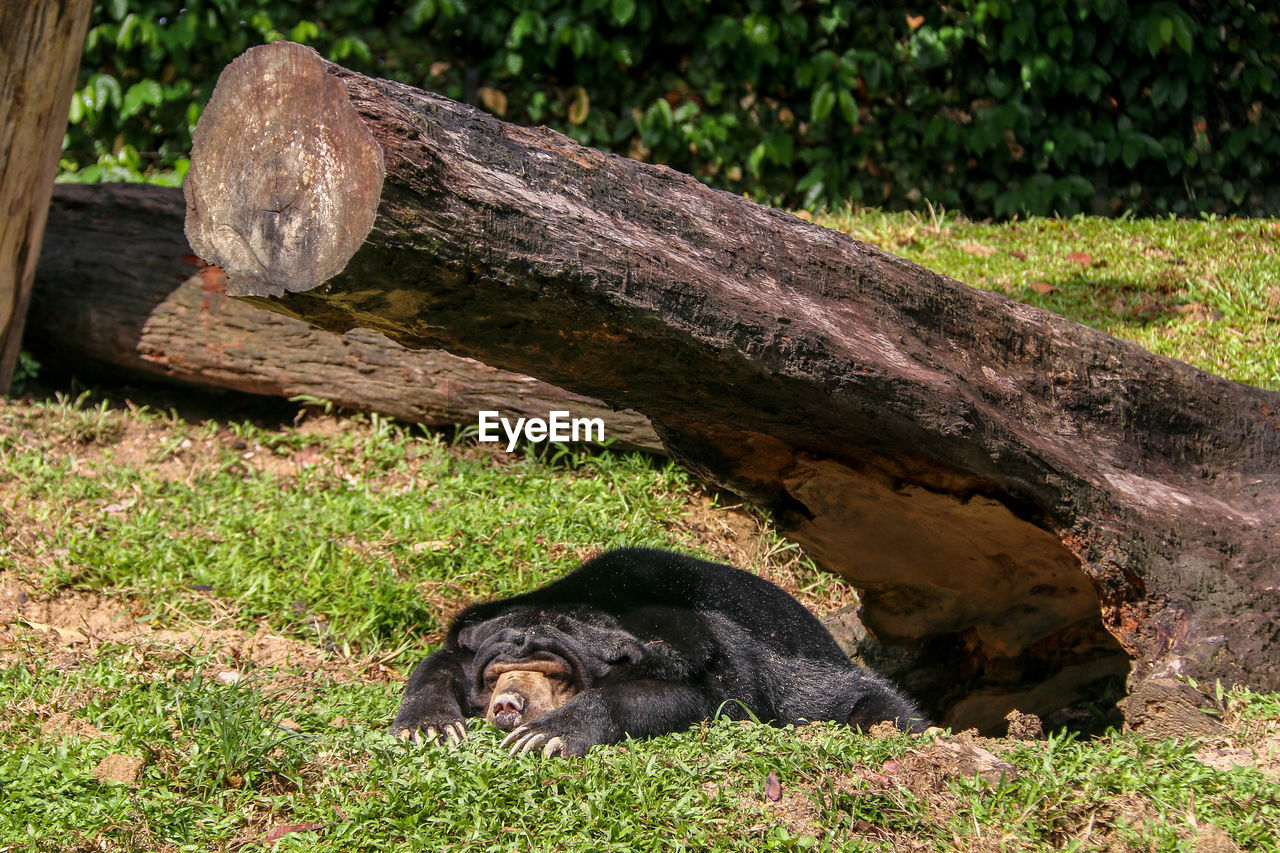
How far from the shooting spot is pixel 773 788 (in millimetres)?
2637

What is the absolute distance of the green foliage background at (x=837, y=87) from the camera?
880cm

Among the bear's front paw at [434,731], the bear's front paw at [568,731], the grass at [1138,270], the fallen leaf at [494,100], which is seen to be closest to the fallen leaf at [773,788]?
the bear's front paw at [568,731]

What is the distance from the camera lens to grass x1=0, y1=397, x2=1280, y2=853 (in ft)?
8.38

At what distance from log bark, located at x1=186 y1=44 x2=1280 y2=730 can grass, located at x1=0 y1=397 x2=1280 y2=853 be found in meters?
0.68

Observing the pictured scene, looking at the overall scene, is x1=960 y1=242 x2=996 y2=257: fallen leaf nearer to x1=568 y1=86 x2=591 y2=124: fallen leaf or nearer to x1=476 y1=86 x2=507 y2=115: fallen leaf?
x1=568 y1=86 x2=591 y2=124: fallen leaf

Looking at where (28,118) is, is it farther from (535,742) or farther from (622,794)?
(622,794)

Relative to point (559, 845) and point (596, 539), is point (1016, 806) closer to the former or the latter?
point (559, 845)

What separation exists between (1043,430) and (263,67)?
2523mm

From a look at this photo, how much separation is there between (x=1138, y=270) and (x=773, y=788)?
6.04 meters

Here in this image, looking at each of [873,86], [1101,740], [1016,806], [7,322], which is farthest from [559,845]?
[873,86]

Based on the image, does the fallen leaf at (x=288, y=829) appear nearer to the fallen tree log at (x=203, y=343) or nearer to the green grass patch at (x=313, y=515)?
the green grass patch at (x=313, y=515)

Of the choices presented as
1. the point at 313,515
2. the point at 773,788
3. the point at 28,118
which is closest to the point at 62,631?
the point at 313,515

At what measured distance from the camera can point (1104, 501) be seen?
3.36m

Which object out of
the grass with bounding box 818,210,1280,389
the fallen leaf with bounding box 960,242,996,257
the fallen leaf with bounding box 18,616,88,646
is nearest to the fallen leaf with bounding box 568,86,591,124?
the grass with bounding box 818,210,1280,389
